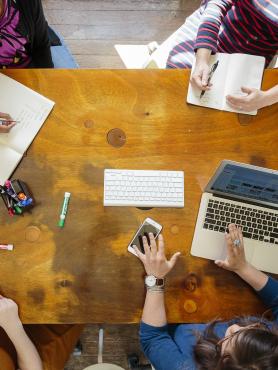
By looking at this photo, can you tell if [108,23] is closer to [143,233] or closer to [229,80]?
[229,80]

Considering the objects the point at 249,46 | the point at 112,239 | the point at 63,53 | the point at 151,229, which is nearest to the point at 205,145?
the point at 151,229

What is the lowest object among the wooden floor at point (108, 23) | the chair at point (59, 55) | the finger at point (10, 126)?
the finger at point (10, 126)

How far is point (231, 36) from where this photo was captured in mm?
1456

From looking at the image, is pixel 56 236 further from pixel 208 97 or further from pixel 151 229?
pixel 208 97

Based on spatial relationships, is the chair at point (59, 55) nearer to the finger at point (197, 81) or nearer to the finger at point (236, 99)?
the finger at point (197, 81)

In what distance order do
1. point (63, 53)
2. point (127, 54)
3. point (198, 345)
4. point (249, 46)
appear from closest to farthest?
point (198, 345)
point (249, 46)
point (63, 53)
point (127, 54)

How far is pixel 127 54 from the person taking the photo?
2.09m

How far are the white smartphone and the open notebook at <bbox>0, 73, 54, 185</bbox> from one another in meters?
0.46

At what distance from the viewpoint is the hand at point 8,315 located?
41.3 inches

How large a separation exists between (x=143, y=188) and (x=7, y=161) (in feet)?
1.50

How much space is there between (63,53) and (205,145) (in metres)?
0.86

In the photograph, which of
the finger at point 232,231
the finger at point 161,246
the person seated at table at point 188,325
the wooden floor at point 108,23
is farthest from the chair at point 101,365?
the wooden floor at point 108,23

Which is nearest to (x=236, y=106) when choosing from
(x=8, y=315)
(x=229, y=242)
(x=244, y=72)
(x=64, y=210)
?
(x=244, y=72)

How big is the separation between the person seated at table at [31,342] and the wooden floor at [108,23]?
4.94 ft
